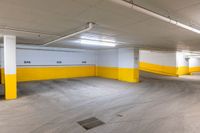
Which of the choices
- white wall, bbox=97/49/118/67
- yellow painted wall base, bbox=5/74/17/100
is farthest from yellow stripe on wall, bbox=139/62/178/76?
yellow painted wall base, bbox=5/74/17/100

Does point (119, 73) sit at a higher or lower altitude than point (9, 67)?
lower

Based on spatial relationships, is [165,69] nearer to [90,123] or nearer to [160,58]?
[160,58]

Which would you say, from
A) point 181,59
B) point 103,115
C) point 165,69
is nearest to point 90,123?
point 103,115

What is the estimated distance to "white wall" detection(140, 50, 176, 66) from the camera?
1298 cm

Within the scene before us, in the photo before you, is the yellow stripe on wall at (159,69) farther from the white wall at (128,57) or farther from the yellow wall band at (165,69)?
the white wall at (128,57)

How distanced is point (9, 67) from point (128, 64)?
6.60 m

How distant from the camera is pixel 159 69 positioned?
14086mm

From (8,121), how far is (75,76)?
774 centimetres

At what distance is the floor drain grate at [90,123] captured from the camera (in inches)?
112

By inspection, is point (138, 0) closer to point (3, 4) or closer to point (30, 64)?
point (3, 4)

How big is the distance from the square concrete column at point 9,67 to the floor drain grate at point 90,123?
3.32m

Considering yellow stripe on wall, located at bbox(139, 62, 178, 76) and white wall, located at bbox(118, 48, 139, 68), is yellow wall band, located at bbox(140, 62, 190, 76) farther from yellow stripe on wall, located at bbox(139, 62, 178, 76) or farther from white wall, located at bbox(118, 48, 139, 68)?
white wall, located at bbox(118, 48, 139, 68)

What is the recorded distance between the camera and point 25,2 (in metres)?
2.24

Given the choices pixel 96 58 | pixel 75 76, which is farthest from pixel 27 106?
pixel 96 58
